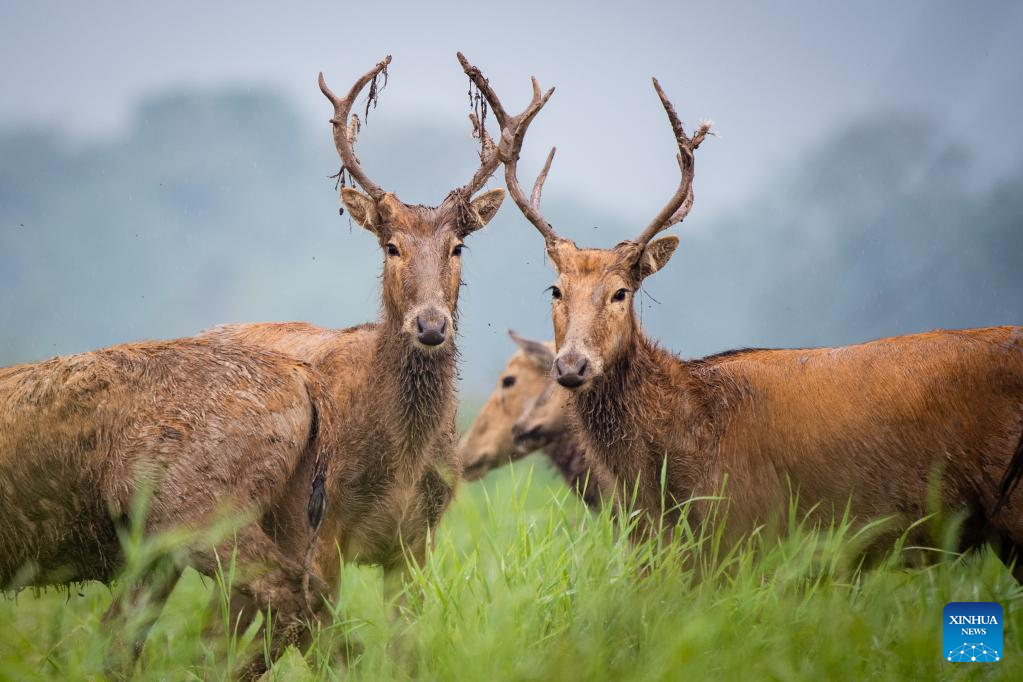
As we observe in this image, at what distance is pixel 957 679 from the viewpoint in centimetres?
437

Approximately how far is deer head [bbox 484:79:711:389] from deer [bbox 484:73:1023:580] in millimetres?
11

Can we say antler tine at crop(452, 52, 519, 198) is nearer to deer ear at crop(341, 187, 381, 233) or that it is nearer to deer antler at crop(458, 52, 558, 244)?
deer antler at crop(458, 52, 558, 244)

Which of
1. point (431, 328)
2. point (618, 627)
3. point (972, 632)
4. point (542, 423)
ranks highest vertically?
point (431, 328)

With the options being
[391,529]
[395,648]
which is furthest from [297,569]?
[391,529]

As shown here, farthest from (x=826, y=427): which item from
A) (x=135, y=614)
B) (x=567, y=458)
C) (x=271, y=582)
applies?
(x=135, y=614)

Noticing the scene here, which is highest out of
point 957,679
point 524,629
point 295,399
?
point 295,399

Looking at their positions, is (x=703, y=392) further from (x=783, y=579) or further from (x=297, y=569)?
(x=297, y=569)

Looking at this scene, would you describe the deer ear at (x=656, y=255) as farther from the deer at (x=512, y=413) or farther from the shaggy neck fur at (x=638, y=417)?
the deer at (x=512, y=413)

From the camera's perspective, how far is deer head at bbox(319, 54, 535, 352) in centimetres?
600

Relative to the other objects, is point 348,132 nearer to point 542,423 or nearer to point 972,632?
point 542,423

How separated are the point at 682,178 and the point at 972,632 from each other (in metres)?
3.18

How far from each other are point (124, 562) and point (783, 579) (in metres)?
2.94

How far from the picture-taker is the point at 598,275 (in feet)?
20.6

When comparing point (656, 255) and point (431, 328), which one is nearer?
point (431, 328)
